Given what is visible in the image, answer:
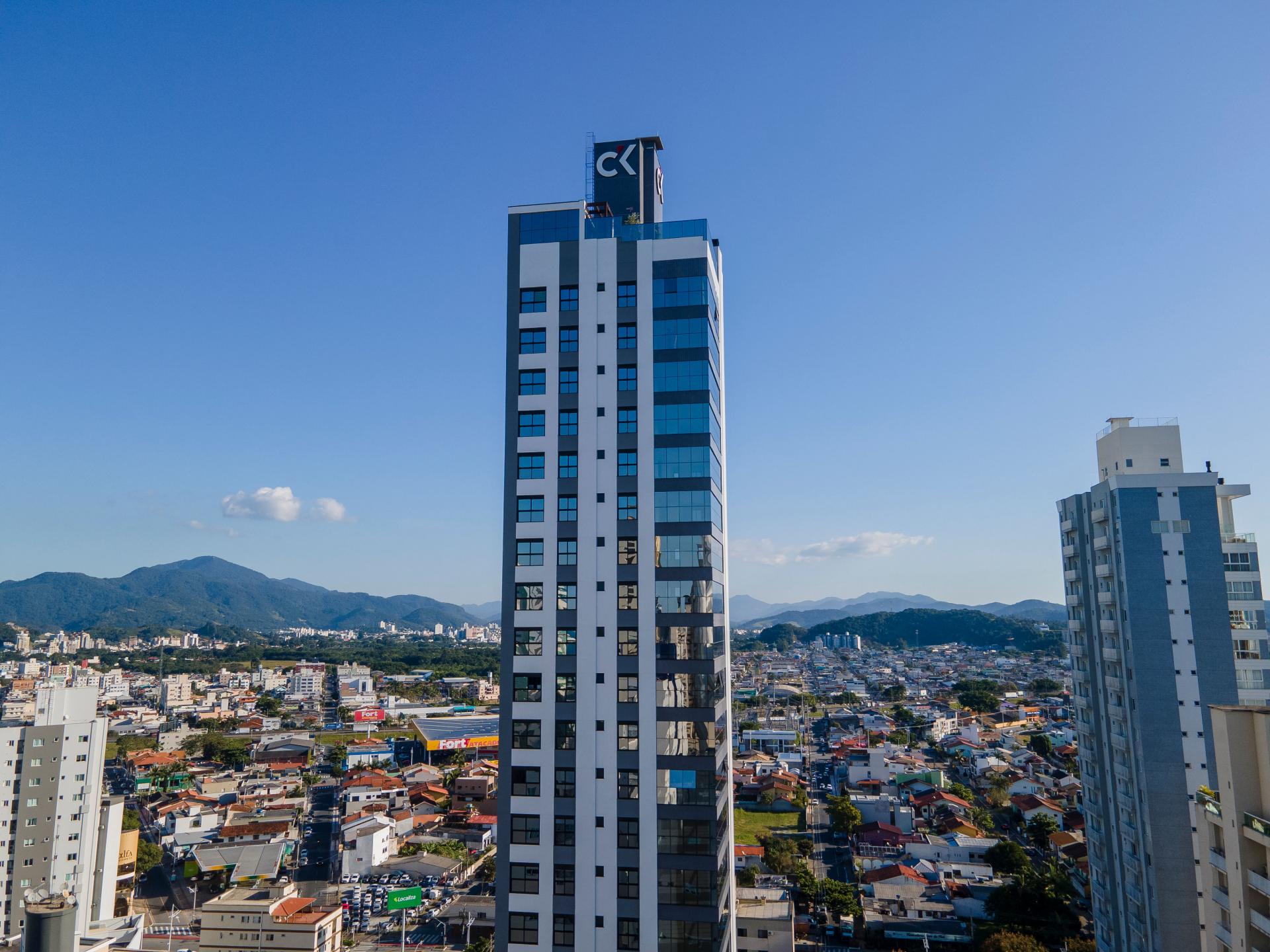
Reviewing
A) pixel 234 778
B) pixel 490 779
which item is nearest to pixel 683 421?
pixel 490 779

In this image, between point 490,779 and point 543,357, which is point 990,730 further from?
point 543,357

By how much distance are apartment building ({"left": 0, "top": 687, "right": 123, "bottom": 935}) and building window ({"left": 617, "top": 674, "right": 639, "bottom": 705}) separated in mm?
41176

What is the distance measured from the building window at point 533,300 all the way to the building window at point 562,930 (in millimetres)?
14859

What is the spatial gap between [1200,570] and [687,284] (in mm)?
22608

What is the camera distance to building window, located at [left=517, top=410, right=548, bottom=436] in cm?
2031

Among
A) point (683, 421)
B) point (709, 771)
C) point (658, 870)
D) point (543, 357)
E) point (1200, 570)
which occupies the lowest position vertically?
point (658, 870)

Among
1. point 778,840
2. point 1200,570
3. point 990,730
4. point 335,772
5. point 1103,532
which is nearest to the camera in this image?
point 1200,570

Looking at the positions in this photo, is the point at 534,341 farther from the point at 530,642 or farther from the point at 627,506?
the point at 530,642

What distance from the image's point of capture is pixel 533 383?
67.5 feet

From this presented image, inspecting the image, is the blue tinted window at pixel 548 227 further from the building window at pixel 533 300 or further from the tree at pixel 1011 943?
the tree at pixel 1011 943

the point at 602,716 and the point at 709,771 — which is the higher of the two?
the point at 602,716

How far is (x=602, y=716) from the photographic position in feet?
62.5

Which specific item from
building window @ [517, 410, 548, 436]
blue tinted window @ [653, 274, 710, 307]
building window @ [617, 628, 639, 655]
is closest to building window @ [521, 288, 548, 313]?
building window @ [517, 410, 548, 436]

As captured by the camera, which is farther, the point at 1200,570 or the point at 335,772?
the point at 335,772
